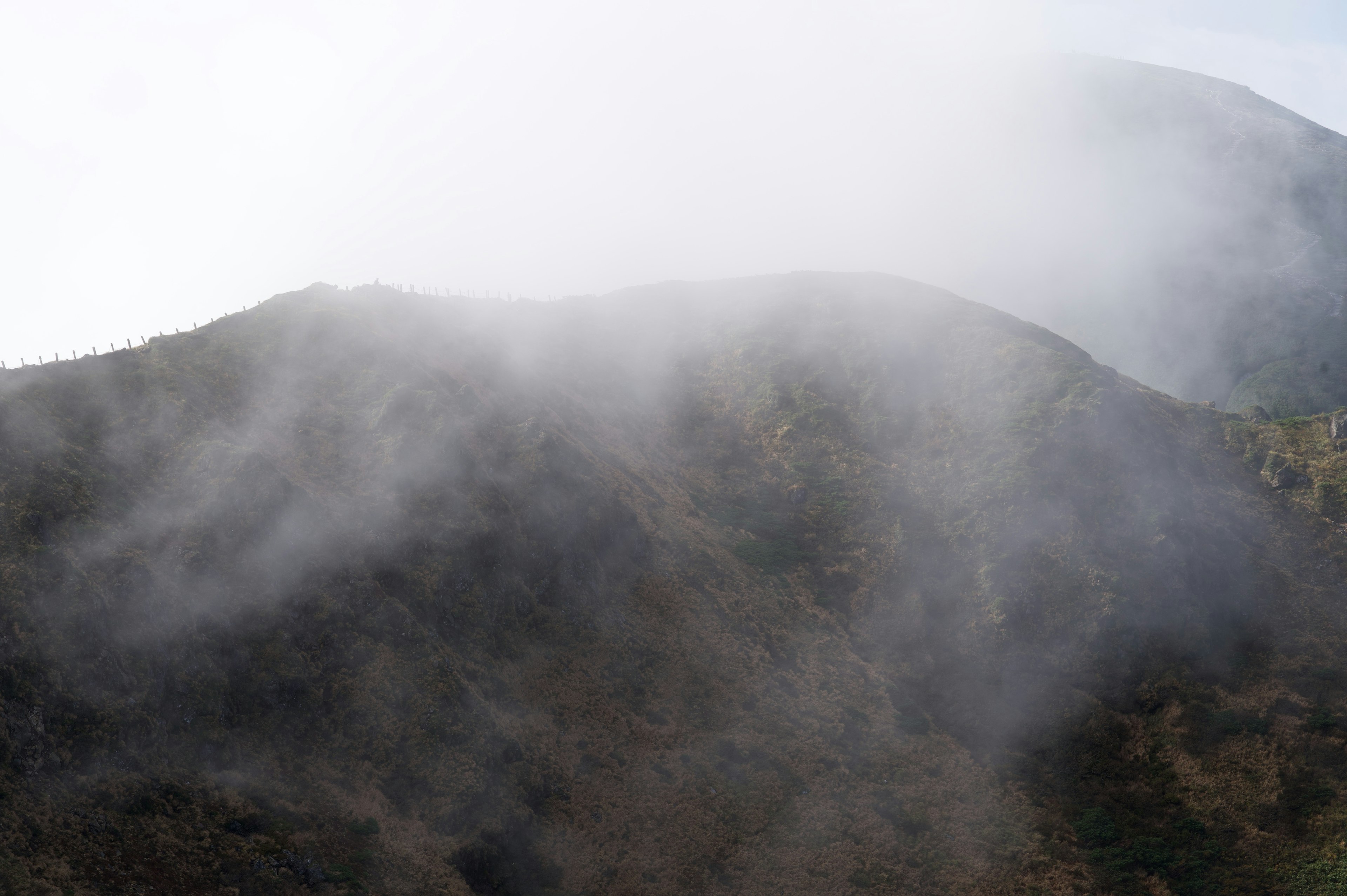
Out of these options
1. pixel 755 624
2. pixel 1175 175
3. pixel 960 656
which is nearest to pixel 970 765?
pixel 960 656

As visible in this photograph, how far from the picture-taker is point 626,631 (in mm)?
49281

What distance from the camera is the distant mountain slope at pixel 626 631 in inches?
1213

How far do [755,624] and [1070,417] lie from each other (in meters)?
38.0

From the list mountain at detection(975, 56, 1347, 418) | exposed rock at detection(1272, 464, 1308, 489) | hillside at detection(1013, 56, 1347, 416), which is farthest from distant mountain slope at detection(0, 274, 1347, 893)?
hillside at detection(1013, 56, 1347, 416)

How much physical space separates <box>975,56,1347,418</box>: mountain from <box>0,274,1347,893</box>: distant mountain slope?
328 feet

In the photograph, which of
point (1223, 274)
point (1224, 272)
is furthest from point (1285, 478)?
point (1224, 272)

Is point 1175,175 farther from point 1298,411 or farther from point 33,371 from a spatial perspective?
Result: point 33,371

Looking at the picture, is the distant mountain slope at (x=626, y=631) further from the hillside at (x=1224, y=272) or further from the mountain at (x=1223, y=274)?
the hillside at (x=1224, y=272)

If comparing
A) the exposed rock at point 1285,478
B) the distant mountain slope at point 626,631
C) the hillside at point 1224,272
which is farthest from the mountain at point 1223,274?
the distant mountain slope at point 626,631

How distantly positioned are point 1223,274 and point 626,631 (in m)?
188

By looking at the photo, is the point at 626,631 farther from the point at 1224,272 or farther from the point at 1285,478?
the point at 1224,272

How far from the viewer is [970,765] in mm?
44469

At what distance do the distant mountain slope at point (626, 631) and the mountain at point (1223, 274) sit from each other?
100040mm

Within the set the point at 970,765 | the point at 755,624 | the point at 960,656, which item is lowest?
the point at 970,765
